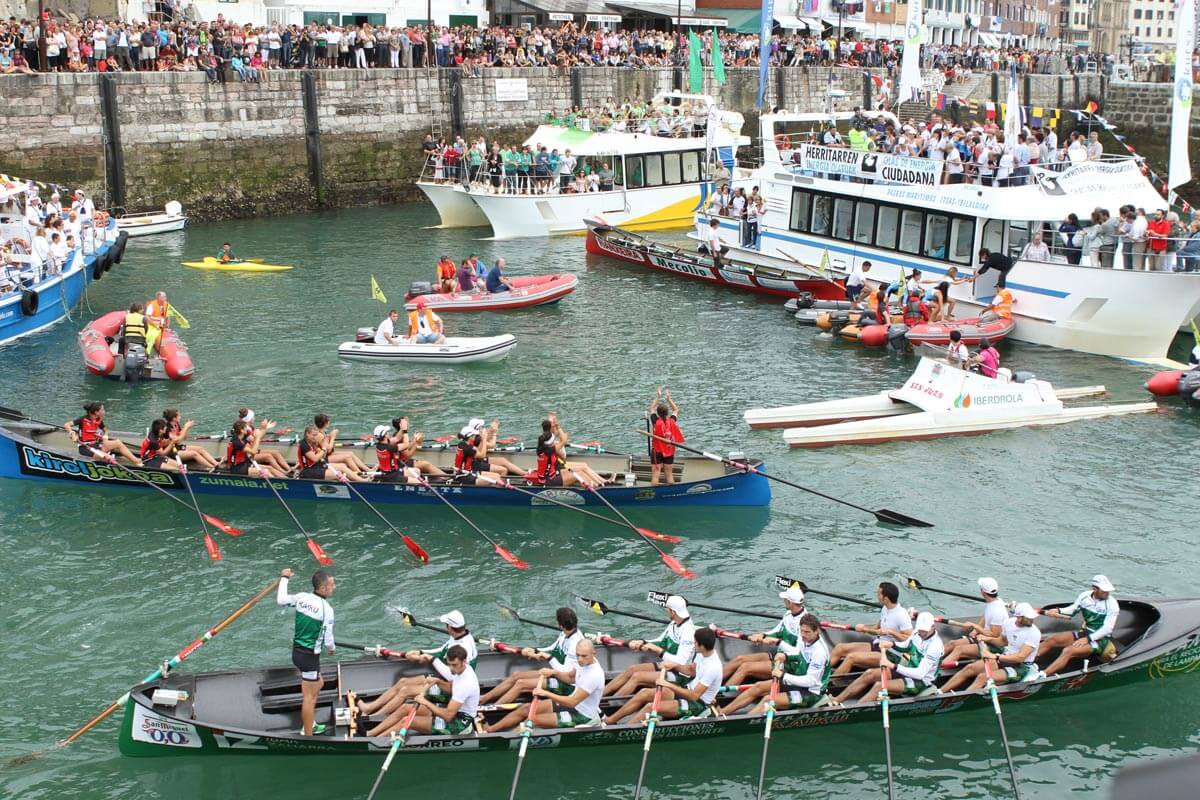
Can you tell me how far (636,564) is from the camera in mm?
18109

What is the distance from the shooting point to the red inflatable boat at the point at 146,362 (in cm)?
2562

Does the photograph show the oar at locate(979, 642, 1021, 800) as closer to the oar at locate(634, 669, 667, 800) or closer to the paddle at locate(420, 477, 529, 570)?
the oar at locate(634, 669, 667, 800)

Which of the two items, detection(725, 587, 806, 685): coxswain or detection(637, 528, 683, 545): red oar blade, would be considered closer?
detection(725, 587, 806, 685): coxswain

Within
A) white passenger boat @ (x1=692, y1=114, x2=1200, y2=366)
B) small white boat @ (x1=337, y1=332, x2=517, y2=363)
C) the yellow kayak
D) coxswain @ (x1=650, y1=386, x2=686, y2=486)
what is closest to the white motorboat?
coxswain @ (x1=650, y1=386, x2=686, y2=486)

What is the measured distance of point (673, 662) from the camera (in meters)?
13.9

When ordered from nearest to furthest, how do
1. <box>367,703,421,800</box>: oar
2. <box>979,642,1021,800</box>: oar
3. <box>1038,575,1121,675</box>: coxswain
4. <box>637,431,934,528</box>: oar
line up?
<box>367,703,421,800</box>: oar
<box>979,642,1021,800</box>: oar
<box>1038,575,1121,675</box>: coxswain
<box>637,431,934,528</box>: oar

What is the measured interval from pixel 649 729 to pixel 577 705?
31.2 inches

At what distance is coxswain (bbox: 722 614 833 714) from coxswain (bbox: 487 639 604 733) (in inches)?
56.4

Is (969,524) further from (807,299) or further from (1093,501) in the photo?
(807,299)

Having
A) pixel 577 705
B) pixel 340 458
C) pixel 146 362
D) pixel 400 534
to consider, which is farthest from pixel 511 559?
pixel 146 362

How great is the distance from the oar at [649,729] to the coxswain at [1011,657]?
3.11 m

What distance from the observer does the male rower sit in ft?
45.8

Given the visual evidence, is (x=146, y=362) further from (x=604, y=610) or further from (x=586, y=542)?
(x=604, y=610)

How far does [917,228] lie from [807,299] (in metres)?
3.09
